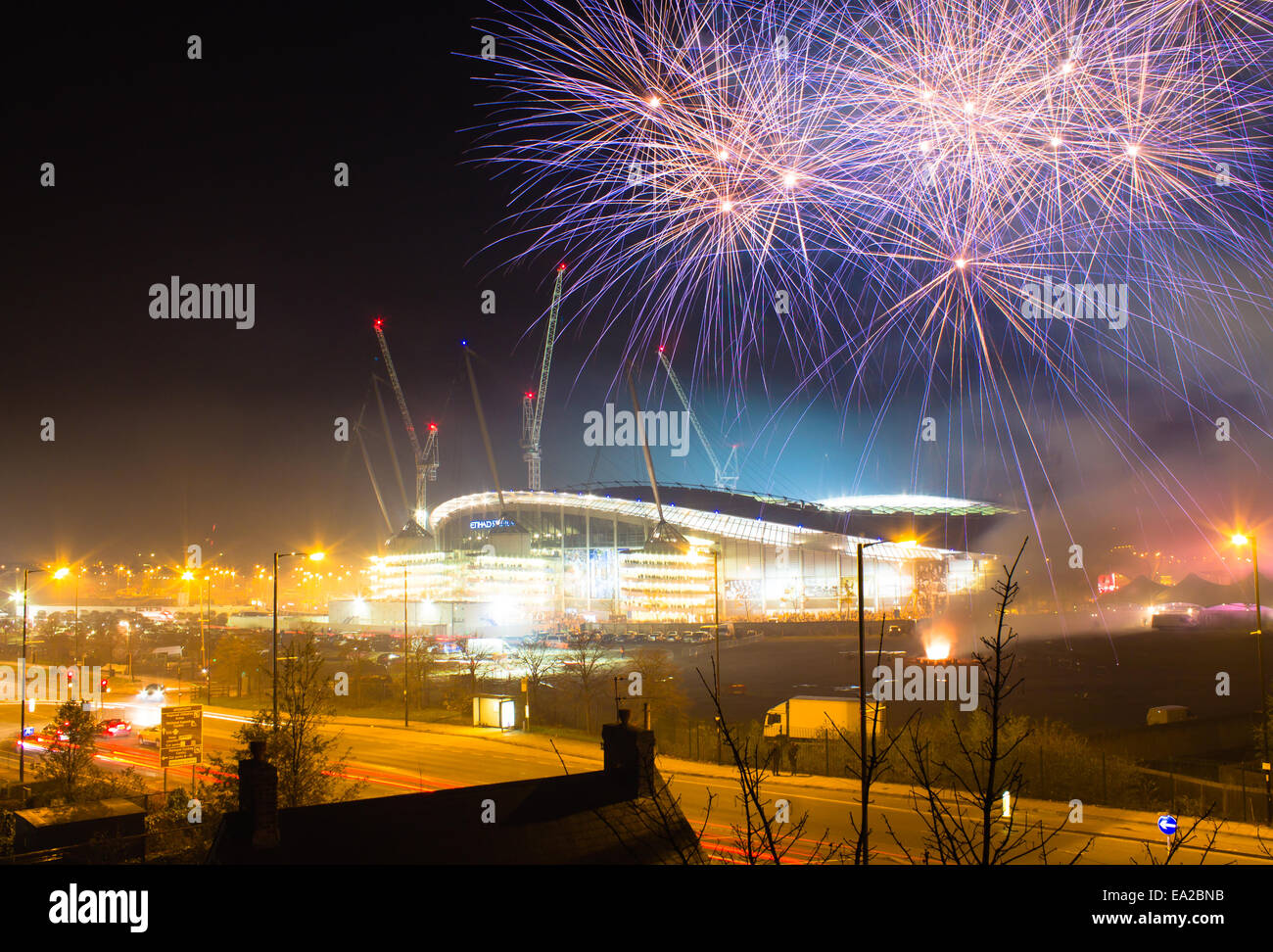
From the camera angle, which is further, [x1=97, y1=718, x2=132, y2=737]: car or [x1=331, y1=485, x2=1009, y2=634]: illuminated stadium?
[x1=331, y1=485, x2=1009, y2=634]: illuminated stadium

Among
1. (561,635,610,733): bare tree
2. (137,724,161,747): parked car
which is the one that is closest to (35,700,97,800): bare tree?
(137,724,161,747): parked car

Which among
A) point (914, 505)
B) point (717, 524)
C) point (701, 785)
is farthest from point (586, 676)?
point (914, 505)

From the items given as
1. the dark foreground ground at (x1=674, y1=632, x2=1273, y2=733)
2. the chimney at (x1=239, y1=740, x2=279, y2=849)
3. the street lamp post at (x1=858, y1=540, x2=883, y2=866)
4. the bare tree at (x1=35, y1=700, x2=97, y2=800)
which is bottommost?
the dark foreground ground at (x1=674, y1=632, x2=1273, y2=733)

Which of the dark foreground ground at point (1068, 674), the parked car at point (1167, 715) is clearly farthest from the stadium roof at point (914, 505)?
the parked car at point (1167, 715)

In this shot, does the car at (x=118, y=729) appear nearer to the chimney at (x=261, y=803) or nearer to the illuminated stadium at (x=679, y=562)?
the chimney at (x=261, y=803)

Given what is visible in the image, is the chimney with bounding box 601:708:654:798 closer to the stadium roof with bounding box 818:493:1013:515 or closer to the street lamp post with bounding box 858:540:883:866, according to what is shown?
the street lamp post with bounding box 858:540:883:866

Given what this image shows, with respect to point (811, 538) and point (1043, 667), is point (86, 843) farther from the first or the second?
point (811, 538)
